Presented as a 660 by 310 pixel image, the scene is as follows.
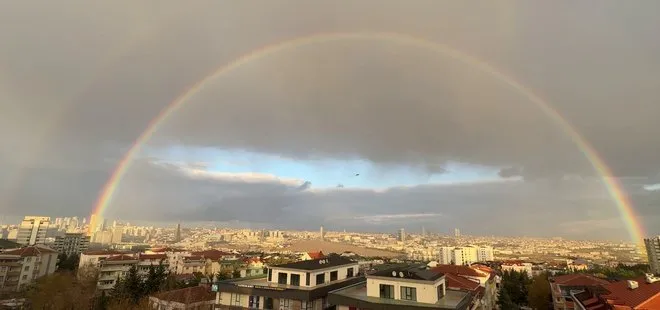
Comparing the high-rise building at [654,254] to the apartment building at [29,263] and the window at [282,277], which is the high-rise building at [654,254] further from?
the apartment building at [29,263]

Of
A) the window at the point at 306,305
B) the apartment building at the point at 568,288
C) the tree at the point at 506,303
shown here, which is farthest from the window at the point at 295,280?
the apartment building at the point at 568,288

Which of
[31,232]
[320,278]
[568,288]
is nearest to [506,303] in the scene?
[568,288]

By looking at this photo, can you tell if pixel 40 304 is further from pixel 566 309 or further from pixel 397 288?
pixel 566 309

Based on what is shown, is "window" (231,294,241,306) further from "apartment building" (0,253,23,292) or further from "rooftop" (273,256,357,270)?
"apartment building" (0,253,23,292)

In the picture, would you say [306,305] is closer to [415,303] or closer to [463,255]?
[415,303]

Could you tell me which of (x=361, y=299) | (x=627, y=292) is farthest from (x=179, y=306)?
(x=627, y=292)
